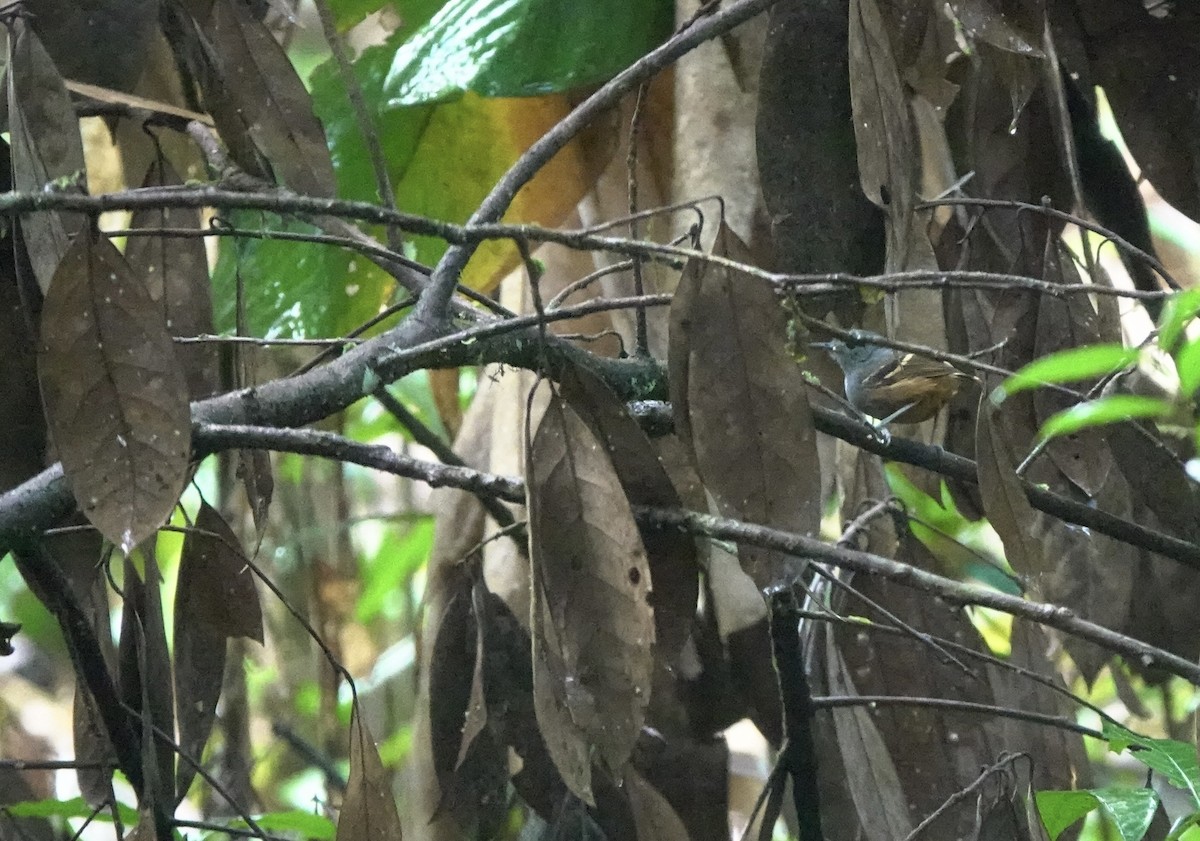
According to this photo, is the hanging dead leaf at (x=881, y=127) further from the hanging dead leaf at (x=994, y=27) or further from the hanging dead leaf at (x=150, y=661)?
the hanging dead leaf at (x=150, y=661)

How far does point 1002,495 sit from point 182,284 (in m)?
0.60

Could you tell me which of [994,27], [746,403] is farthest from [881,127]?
[746,403]

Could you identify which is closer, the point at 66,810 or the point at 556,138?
the point at 556,138

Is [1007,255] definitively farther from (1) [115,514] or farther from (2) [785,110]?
(1) [115,514]

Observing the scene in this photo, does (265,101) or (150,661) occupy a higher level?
(265,101)

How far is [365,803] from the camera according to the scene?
71cm

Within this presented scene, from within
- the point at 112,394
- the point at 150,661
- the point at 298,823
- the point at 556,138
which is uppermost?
the point at 556,138

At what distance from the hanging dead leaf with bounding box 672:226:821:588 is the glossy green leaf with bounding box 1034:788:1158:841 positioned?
0.24 metres

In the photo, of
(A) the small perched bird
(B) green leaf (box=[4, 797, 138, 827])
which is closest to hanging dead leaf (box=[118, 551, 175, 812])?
(B) green leaf (box=[4, 797, 138, 827])

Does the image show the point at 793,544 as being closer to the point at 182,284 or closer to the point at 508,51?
the point at 182,284

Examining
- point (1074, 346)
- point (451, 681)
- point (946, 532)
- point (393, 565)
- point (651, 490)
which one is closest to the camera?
point (651, 490)

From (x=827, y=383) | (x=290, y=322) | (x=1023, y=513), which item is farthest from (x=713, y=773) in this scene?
(x=290, y=322)

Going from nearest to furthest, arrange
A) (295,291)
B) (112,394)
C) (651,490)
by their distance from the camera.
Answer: (112,394)
(651,490)
(295,291)

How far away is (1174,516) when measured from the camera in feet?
2.90
